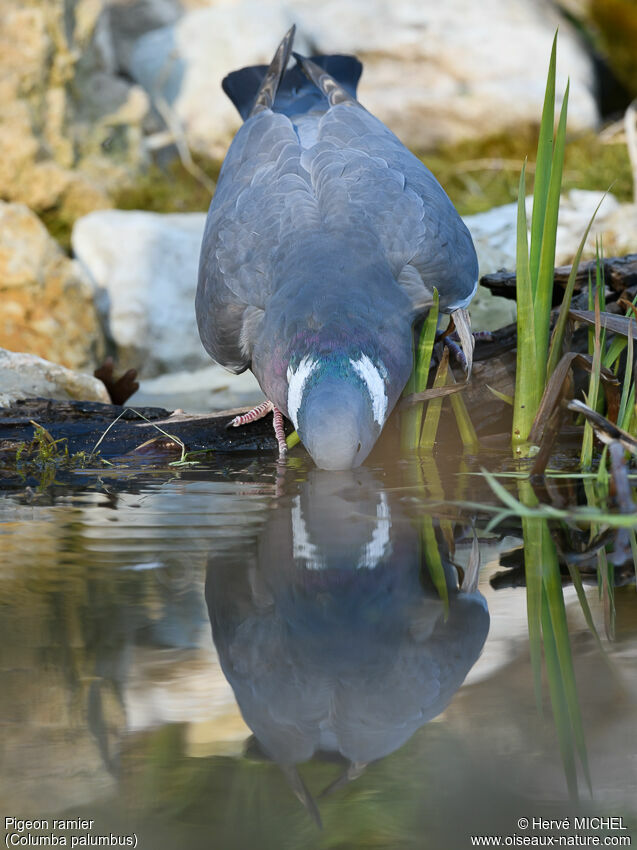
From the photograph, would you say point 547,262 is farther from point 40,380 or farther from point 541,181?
point 40,380

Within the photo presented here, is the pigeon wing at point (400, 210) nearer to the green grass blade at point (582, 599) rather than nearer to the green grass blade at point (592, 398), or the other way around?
the green grass blade at point (592, 398)

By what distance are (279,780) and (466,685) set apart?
1.32 ft

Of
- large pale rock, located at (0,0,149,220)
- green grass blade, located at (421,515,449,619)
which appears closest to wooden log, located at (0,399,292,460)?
green grass blade, located at (421,515,449,619)

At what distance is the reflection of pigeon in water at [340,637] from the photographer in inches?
63.8

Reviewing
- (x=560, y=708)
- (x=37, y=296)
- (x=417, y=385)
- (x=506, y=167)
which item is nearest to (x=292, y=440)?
(x=417, y=385)

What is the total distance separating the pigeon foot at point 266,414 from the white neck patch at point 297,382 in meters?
0.63

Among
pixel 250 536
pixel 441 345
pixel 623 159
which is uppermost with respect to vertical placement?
pixel 623 159

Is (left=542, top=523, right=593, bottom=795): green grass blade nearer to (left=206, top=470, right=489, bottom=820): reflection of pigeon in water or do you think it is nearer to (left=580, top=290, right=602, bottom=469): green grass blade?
(left=206, top=470, right=489, bottom=820): reflection of pigeon in water

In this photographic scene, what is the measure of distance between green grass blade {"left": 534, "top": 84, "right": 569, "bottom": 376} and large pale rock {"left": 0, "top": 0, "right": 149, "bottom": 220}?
552cm

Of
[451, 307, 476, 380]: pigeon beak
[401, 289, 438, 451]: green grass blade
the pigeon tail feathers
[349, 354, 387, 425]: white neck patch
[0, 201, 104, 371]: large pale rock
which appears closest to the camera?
[349, 354, 387, 425]: white neck patch

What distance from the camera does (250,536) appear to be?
2.68m

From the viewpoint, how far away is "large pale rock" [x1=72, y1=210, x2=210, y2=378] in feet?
23.6

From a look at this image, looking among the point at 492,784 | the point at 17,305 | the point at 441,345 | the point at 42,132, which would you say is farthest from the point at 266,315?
the point at 42,132

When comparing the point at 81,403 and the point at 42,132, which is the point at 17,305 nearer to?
the point at 42,132
